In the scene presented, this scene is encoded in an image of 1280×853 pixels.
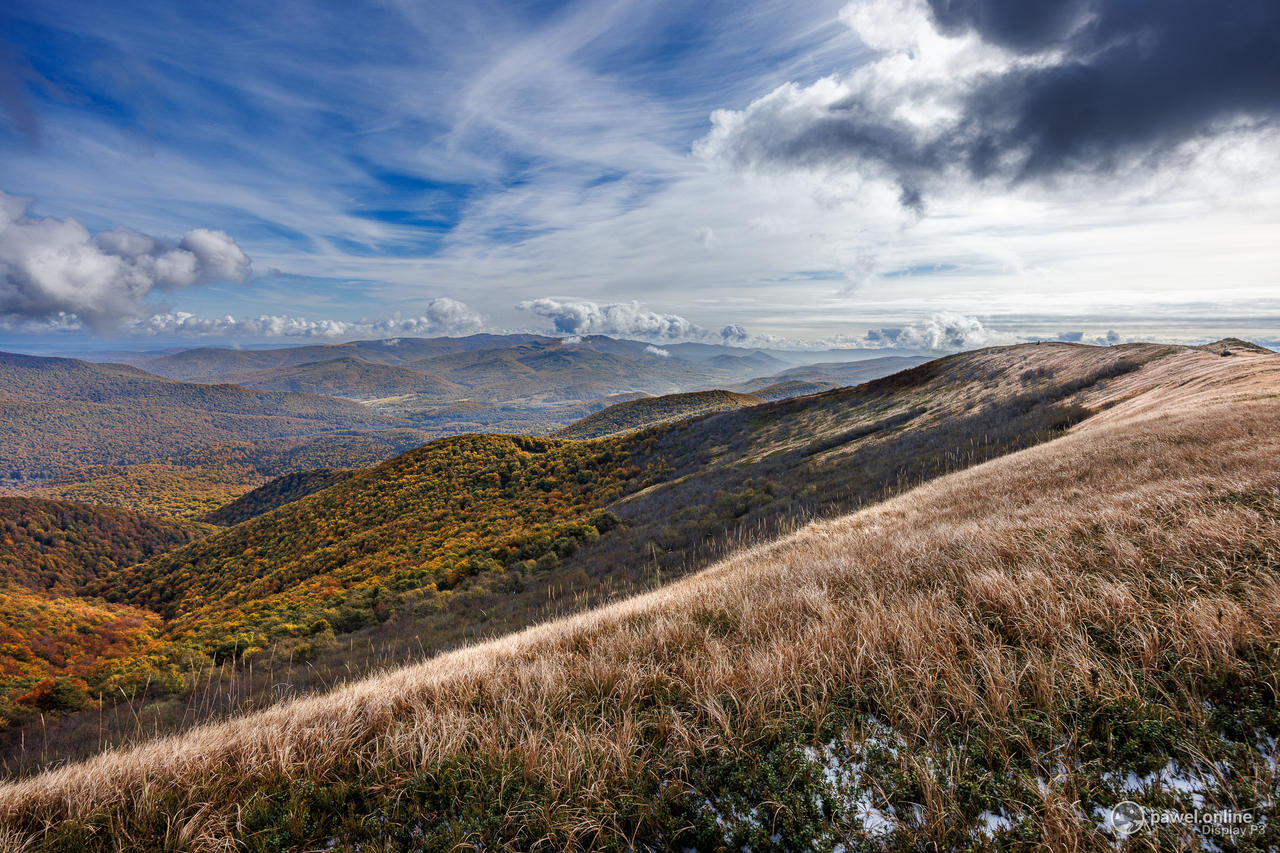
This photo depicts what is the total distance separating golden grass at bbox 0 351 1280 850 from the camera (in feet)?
7.86

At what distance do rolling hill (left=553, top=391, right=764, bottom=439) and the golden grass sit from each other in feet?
477

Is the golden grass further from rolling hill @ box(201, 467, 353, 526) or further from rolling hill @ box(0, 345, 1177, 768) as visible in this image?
rolling hill @ box(201, 467, 353, 526)

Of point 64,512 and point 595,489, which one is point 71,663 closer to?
point 595,489

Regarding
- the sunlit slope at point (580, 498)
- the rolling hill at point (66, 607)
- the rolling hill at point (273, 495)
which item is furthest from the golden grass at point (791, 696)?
the rolling hill at point (273, 495)

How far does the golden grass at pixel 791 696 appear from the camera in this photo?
7.86 ft

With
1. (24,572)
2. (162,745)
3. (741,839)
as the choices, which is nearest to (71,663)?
(162,745)

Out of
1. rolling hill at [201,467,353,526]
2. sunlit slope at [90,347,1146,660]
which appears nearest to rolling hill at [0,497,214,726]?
sunlit slope at [90,347,1146,660]

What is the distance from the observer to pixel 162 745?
12.7 ft

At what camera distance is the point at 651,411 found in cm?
17975

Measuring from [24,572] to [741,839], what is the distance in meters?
129

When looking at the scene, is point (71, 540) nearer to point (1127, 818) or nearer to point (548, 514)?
point (548, 514)

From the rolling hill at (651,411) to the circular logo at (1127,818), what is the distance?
148m

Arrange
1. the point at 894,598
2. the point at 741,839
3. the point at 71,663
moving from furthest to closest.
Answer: the point at 71,663
the point at 894,598
the point at 741,839

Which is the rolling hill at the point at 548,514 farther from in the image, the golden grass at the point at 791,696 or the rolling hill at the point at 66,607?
the golden grass at the point at 791,696
